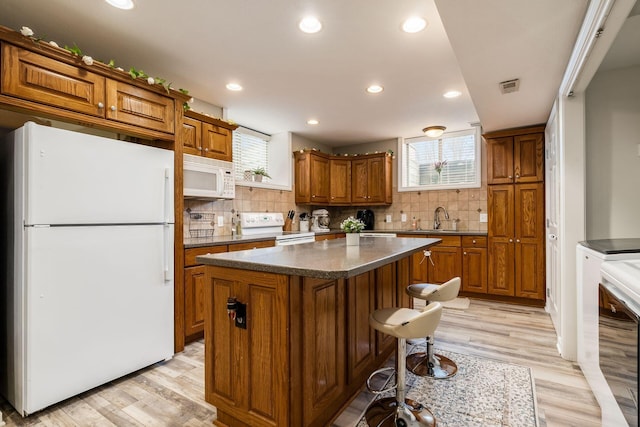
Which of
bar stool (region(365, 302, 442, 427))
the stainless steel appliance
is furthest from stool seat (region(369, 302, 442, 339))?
the stainless steel appliance

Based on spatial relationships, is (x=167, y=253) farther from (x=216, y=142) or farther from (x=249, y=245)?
(x=216, y=142)

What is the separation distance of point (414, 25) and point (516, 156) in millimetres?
2710

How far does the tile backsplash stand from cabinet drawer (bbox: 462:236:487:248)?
23.0 inches

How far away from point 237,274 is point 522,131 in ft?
13.2

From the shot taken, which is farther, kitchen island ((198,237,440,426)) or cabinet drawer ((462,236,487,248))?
cabinet drawer ((462,236,487,248))

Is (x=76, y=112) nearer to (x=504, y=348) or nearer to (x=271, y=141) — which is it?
(x=271, y=141)

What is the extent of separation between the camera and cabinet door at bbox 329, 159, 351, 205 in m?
5.50

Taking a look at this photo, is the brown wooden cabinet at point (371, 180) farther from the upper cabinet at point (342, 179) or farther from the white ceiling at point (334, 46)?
the white ceiling at point (334, 46)

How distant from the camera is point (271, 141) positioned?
16.8 feet

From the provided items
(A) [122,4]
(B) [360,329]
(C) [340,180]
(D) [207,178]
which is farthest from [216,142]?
(C) [340,180]

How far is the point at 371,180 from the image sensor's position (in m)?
5.40

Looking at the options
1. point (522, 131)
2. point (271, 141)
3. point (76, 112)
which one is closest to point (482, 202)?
point (522, 131)

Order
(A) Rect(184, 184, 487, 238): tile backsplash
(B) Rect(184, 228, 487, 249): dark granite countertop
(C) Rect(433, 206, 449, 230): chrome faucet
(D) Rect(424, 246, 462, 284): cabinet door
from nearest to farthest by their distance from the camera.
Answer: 1. (B) Rect(184, 228, 487, 249): dark granite countertop
2. (A) Rect(184, 184, 487, 238): tile backsplash
3. (D) Rect(424, 246, 462, 284): cabinet door
4. (C) Rect(433, 206, 449, 230): chrome faucet

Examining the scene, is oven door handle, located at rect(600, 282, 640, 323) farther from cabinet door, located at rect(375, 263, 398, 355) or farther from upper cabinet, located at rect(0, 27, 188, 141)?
upper cabinet, located at rect(0, 27, 188, 141)
